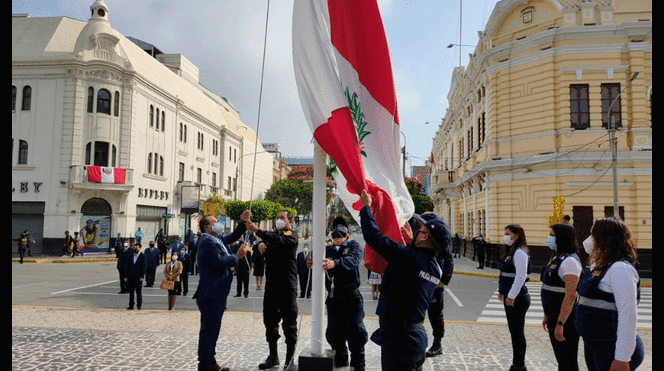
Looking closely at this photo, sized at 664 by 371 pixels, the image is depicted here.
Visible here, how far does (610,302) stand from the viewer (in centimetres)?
371

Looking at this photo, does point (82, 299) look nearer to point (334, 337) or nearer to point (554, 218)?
point (334, 337)

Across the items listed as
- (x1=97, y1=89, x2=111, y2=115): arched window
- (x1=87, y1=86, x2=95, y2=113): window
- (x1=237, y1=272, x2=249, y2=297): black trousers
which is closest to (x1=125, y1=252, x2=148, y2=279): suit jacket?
(x1=237, y1=272, x2=249, y2=297): black trousers

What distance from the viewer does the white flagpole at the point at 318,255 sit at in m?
5.05

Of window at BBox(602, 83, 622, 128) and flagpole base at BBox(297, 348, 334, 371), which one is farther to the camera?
window at BBox(602, 83, 622, 128)

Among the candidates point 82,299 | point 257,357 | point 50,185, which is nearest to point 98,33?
point 50,185

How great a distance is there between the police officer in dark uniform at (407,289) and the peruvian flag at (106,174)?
30.9m

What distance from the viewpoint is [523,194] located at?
75.0ft

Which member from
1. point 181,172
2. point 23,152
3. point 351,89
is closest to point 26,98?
point 23,152

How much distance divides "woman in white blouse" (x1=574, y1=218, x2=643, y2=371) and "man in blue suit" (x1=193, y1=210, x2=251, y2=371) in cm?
380

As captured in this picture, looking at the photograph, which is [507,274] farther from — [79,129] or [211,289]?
[79,129]

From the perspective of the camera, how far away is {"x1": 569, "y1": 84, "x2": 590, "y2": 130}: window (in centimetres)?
2195

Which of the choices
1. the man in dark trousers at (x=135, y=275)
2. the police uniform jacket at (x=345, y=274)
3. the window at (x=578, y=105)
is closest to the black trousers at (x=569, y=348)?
the police uniform jacket at (x=345, y=274)

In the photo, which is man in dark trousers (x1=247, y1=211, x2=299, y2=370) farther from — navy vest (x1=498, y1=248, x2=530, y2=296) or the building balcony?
the building balcony
